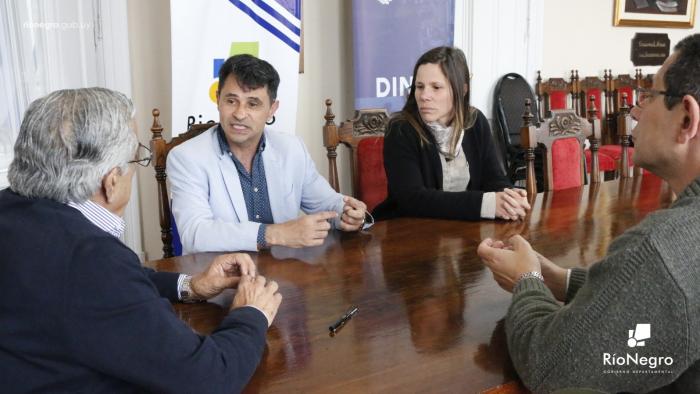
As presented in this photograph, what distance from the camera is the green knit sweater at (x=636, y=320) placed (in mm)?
850

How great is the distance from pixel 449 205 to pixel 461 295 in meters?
0.73

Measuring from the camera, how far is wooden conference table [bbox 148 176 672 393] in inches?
40.9

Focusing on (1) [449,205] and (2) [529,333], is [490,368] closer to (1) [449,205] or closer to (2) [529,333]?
(2) [529,333]

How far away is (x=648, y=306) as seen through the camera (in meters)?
0.85

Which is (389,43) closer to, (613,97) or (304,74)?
(304,74)

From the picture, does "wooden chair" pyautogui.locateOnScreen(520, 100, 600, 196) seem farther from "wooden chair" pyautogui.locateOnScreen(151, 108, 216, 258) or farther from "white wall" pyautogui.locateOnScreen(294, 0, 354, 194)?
"white wall" pyautogui.locateOnScreen(294, 0, 354, 194)

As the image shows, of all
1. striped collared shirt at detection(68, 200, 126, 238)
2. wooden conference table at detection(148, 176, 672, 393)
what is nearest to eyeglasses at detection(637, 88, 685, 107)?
wooden conference table at detection(148, 176, 672, 393)

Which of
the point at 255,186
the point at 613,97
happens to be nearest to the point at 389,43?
the point at 255,186

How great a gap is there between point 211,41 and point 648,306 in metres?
2.98

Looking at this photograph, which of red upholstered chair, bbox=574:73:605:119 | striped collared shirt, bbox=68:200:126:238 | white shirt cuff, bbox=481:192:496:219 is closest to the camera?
striped collared shirt, bbox=68:200:126:238

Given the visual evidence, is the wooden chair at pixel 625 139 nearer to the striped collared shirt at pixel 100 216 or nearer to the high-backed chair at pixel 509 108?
the high-backed chair at pixel 509 108

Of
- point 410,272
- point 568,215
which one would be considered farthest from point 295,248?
point 568,215

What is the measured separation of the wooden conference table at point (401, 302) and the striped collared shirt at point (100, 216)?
11.4 inches

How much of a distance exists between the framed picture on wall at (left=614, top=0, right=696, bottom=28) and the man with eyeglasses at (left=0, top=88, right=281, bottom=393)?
625 cm
